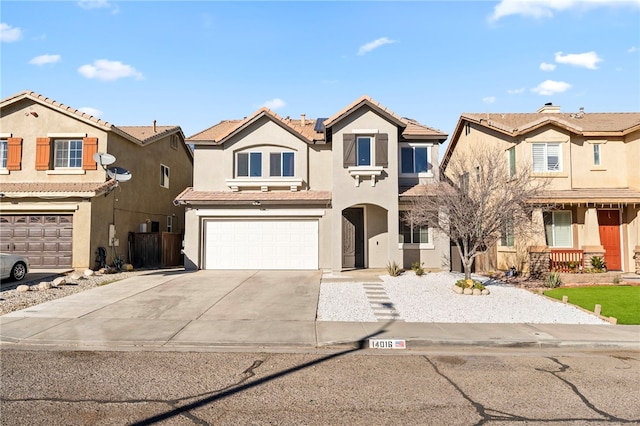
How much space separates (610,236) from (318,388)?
17427 millimetres

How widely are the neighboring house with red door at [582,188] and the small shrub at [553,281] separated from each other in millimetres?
1452

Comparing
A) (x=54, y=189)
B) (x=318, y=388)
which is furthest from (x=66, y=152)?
(x=318, y=388)

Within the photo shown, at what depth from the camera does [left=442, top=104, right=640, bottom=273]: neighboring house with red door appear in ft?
54.1

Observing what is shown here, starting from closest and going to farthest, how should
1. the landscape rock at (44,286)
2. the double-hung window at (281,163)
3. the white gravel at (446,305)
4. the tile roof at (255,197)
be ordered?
the white gravel at (446,305), the landscape rock at (44,286), the tile roof at (255,197), the double-hung window at (281,163)

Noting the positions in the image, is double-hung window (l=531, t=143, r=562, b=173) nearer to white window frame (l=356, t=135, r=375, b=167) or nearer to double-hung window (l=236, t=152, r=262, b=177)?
white window frame (l=356, t=135, r=375, b=167)

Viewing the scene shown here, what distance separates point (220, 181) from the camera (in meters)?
18.6

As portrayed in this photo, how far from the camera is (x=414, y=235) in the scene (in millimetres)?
17531

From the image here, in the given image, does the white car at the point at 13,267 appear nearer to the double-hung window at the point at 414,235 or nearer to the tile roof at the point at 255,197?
the tile roof at the point at 255,197

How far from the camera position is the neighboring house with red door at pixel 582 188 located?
54.1 feet

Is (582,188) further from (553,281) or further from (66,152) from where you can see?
(66,152)

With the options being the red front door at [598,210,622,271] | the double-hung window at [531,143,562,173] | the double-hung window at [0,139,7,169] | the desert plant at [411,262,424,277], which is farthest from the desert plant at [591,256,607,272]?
the double-hung window at [0,139,7,169]

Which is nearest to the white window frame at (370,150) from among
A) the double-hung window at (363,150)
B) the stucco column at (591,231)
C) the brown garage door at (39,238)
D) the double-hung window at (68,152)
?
the double-hung window at (363,150)

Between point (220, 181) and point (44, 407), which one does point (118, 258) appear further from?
point (44, 407)

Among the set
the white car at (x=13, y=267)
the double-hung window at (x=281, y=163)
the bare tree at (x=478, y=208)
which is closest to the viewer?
the bare tree at (x=478, y=208)
